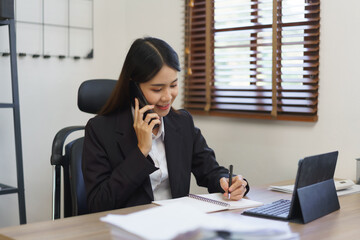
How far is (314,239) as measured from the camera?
1402 mm

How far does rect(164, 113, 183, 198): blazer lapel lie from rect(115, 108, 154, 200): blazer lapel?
0.12 metres

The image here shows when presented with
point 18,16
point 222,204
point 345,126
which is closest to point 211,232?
point 222,204

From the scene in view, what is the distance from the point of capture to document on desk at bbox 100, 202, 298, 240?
1.09 m

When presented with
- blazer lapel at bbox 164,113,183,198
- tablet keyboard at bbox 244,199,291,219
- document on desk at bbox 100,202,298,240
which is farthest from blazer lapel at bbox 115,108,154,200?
document on desk at bbox 100,202,298,240

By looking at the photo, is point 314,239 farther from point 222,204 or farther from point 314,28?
Answer: point 314,28

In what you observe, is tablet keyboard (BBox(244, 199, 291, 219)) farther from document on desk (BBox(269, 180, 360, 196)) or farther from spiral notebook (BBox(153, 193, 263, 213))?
document on desk (BBox(269, 180, 360, 196))

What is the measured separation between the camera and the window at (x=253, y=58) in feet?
9.10

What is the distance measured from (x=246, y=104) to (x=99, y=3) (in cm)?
132

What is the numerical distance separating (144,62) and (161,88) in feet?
0.39

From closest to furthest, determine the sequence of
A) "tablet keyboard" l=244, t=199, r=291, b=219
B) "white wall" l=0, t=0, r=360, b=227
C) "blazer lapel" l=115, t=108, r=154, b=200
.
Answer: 1. "tablet keyboard" l=244, t=199, r=291, b=219
2. "blazer lapel" l=115, t=108, r=154, b=200
3. "white wall" l=0, t=0, r=360, b=227

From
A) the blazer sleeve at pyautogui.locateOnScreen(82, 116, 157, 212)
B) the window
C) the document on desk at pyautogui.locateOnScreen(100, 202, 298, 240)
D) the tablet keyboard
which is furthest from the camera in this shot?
the window

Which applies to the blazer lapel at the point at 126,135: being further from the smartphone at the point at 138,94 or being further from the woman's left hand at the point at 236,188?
the woman's left hand at the point at 236,188

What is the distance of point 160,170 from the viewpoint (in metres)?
2.10

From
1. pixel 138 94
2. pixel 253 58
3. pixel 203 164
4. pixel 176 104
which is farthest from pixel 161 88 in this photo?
pixel 176 104
